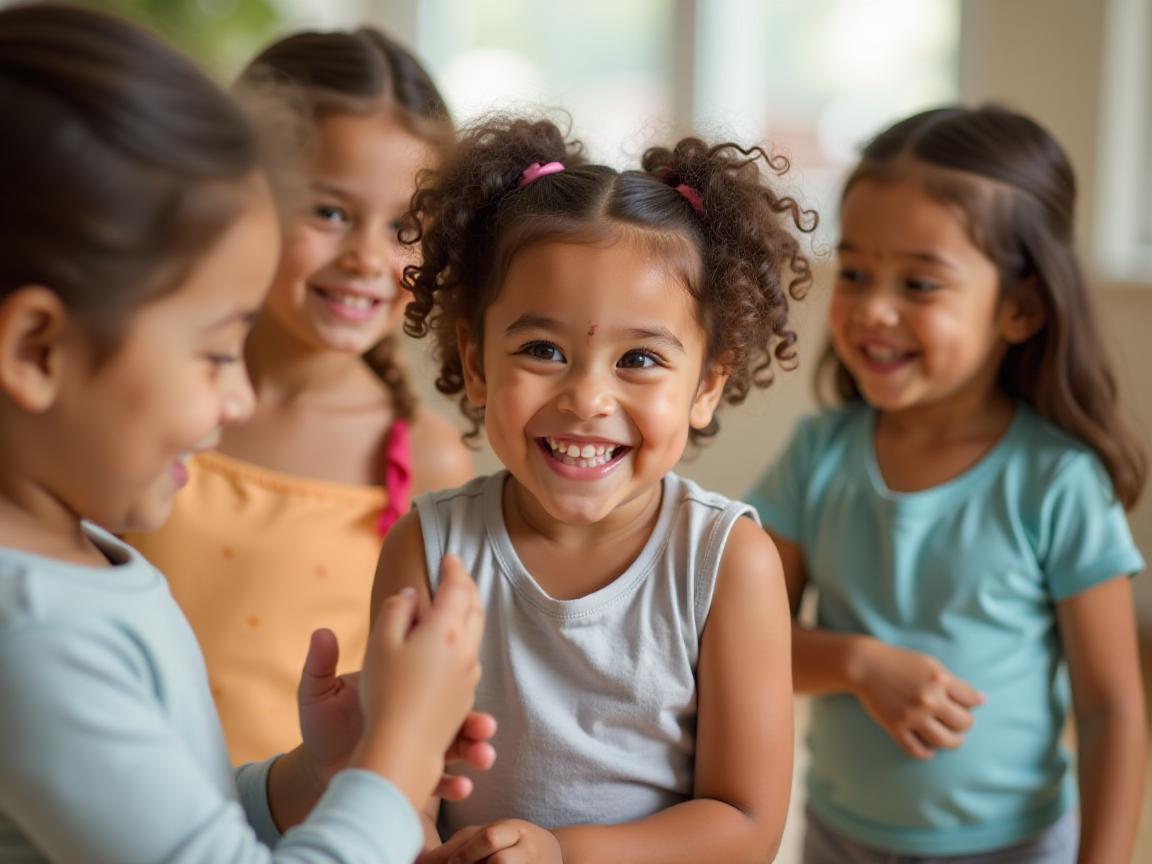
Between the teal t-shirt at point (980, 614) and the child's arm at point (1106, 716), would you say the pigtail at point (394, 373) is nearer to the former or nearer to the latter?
the teal t-shirt at point (980, 614)

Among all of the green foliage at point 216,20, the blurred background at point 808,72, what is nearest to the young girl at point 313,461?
the blurred background at point 808,72

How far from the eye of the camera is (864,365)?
1.71m

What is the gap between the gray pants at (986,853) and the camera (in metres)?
1.61

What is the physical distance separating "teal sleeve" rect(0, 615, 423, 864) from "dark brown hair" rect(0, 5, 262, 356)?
20cm

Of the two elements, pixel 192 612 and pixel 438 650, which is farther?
pixel 192 612

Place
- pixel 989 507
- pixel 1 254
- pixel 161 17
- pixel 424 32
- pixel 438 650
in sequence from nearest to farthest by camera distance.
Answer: pixel 1 254, pixel 438 650, pixel 989 507, pixel 161 17, pixel 424 32

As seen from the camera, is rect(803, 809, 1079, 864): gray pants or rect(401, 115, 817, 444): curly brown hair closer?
rect(401, 115, 817, 444): curly brown hair

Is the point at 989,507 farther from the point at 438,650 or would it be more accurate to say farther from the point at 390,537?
the point at 438,650

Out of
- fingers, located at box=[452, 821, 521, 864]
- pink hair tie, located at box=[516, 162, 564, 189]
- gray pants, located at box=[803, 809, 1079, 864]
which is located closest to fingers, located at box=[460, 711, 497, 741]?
fingers, located at box=[452, 821, 521, 864]

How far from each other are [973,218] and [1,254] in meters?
1.22

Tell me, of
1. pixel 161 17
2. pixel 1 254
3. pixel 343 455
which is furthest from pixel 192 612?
pixel 161 17

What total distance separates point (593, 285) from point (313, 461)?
79 cm

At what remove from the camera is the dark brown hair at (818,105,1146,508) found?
166 centimetres

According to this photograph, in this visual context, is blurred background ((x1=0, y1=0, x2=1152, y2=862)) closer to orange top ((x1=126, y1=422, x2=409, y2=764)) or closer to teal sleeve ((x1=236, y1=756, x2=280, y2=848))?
orange top ((x1=126, y1=422, x2=409, y2=764))
